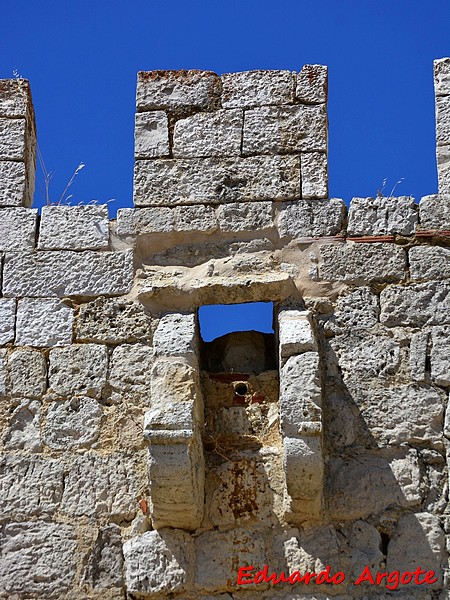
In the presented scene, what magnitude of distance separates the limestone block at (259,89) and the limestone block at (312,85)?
0.16ft

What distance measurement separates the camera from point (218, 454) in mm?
5988

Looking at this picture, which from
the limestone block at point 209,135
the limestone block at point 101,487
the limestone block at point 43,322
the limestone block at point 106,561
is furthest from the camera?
the limestone block at point 209,135

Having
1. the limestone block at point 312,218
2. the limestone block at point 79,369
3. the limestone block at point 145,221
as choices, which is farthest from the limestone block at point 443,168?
the limestone block at point 79,369

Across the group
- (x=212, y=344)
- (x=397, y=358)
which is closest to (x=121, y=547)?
(x=212, y=344)

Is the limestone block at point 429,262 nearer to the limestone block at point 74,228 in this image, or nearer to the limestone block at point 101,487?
the limestone block at point 74,228

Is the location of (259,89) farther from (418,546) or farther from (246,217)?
(418,546)

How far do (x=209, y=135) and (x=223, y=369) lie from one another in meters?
1.27

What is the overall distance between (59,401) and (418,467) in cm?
182

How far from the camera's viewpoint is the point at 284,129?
6.52 meters

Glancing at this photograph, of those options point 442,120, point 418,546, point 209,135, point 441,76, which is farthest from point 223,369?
point 441,76

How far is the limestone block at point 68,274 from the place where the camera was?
637 centimetres

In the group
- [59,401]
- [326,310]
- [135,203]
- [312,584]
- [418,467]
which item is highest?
[135,203]

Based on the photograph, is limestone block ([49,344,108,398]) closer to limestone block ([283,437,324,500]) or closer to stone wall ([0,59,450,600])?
stone wall ([0,59,450,600])

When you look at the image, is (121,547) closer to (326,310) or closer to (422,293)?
(326,310)
